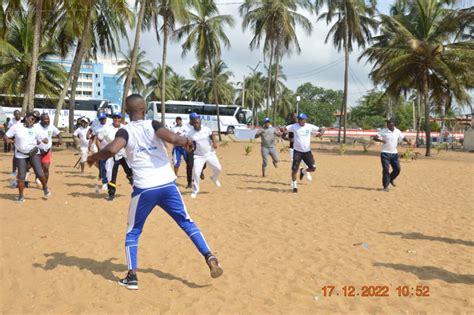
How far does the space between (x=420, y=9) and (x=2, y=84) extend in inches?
905

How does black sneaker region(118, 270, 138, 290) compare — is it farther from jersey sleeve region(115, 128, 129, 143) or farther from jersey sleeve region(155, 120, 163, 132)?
jersey sleeve region(155, 120, 163, 132)

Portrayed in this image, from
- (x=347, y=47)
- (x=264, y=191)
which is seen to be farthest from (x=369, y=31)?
(x=264, y=191)

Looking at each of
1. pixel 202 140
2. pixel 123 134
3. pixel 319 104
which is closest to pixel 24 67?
pixel 202 140

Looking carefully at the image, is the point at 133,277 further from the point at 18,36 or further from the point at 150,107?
the point at 150,107

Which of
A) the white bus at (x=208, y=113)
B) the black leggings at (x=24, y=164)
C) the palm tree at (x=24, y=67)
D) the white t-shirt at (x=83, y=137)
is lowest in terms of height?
the black leggings at (x=24, y=164)

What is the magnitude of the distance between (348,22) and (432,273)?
28.4m

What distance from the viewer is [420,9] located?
2319 centimetres

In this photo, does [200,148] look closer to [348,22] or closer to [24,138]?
[24,138]

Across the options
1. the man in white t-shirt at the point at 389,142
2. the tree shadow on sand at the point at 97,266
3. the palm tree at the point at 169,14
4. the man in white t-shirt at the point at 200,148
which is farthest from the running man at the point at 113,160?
the palm tree at the point at 169,14

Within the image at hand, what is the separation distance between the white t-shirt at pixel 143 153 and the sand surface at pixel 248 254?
3.44 ft

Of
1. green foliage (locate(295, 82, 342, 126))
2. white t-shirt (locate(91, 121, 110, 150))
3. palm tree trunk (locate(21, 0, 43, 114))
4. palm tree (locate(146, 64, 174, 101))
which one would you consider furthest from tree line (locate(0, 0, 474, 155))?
green foliage (locate(295, 82, 342, 126))

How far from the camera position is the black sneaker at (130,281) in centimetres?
431

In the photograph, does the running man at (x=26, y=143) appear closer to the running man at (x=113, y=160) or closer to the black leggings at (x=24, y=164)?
the black leggings at (x=24, y=164)

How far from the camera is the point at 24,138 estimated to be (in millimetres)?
7883
